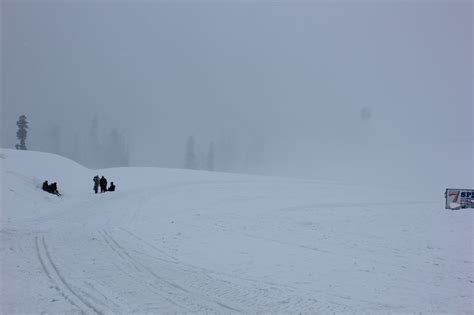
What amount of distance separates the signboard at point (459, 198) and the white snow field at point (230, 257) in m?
0.83

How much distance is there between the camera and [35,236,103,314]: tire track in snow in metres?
8.17

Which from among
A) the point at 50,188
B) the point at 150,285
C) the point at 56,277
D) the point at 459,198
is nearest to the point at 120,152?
the point at 50,188

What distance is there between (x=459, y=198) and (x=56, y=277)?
23.0 meters

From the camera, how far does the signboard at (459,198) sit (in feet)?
74.7

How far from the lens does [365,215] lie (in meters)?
21.2

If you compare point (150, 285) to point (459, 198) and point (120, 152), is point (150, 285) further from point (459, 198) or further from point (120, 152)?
point (120, 152)

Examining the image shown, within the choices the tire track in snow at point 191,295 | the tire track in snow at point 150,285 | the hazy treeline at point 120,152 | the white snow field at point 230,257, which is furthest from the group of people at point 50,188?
the hazy treeline at point 120,152

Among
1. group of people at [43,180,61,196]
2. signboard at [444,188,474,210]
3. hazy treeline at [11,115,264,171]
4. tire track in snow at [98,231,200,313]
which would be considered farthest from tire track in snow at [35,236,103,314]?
hazy treeline at [11,115,264,171]

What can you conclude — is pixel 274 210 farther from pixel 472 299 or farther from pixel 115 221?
pixel 472 299

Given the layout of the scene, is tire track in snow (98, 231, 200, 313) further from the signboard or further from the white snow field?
the signboard

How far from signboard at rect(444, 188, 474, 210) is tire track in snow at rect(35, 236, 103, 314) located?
21.9 meters

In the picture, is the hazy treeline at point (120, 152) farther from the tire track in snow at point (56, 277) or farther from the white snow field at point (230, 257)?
the tire track in snow at point (56, 277)

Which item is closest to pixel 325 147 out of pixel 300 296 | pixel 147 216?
pixel 147 216

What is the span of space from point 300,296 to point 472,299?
4.09 m
